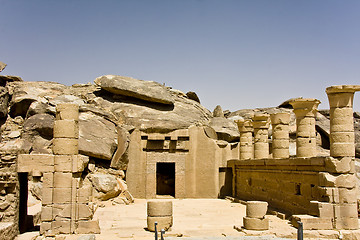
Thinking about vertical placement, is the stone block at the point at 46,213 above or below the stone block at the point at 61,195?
below

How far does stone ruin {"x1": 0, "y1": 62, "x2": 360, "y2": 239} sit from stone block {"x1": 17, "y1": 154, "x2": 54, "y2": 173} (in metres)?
0.02

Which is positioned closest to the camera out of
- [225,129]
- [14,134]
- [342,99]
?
[342,99]

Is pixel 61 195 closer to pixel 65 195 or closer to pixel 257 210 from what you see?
pixel 65 195

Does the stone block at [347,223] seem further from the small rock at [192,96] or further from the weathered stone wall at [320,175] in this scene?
the small rock at [192,96]

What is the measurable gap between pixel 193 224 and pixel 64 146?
4.43 m

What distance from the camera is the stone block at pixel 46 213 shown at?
32.4 feet

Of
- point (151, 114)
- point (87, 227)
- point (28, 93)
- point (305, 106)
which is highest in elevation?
point (28, 93)

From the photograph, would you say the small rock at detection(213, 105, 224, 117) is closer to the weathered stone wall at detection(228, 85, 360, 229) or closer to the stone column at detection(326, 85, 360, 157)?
the weathered stone wall at detection(228, 85, 360, 229)

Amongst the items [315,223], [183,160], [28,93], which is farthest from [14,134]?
[315,223]

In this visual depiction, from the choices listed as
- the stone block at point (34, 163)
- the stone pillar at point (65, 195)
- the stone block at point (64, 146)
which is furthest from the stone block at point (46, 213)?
the stone block at point (64, 146)

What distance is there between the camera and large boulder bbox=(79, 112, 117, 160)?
1652cm

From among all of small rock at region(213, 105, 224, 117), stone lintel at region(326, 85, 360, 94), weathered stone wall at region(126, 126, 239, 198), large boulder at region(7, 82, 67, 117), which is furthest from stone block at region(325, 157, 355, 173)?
small rock at region(213, 105, 224, 117)

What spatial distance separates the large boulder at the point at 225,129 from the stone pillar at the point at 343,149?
32.5 feet

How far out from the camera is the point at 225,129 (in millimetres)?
21172
